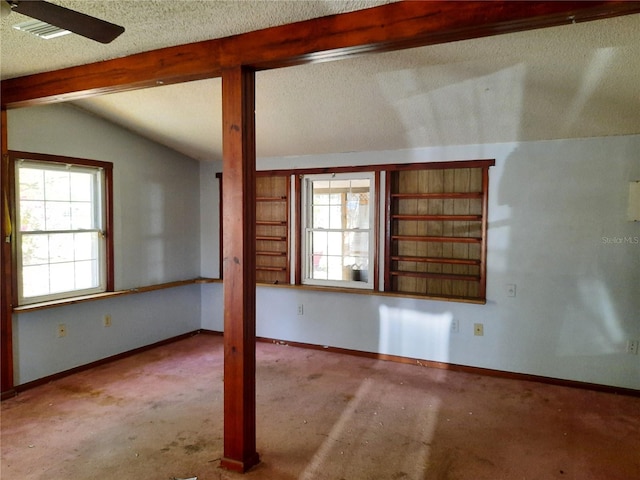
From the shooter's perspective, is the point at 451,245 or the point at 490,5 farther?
the point at 451,245

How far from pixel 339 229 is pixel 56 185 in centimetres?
279

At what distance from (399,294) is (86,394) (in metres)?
2.97

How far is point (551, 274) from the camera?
3809 millimetres

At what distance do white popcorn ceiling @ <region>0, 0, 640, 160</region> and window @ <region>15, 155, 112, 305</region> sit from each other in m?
0.66

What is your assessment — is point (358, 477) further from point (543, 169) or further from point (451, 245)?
point (543, 169)

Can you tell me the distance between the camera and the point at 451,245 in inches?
167

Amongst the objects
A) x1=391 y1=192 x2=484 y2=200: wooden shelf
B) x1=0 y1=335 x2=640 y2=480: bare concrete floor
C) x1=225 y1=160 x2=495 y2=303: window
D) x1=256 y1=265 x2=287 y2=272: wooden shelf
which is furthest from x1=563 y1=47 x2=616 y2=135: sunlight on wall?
x1=256 y1=265 x2=287 y2=272: wooden shelf

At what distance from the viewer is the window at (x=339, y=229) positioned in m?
4.63

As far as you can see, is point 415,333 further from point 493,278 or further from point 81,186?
point 81,186

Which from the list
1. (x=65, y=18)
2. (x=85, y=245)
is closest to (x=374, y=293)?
(x=85, y=245)

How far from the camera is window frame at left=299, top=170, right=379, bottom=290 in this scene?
451cm

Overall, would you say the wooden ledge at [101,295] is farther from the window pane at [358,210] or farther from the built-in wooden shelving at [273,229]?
the window pane at [358,210]

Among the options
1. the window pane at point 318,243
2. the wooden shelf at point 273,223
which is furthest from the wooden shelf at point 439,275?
the wooden shelf at point 273,223

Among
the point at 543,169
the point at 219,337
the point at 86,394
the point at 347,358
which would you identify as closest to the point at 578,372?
the point at 543,169
